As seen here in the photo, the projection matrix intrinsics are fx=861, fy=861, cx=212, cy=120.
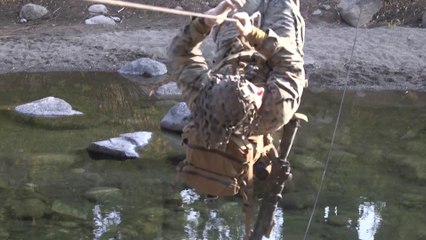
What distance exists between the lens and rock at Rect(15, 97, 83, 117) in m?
5.54

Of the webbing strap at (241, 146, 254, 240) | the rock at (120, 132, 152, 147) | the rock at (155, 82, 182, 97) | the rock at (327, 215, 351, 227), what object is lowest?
the rock at (155, 82, 182, 97)

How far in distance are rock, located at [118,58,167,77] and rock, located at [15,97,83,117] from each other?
1363 mm

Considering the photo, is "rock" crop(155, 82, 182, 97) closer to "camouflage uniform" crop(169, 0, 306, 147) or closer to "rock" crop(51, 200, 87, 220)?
"rock" crop(51, 200, 87, 220)

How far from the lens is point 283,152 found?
183 cm

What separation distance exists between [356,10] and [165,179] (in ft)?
15.7

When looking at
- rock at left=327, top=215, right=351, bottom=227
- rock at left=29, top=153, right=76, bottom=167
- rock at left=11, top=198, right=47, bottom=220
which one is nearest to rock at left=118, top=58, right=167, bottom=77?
rock at left=29, top=153, right=76, bottom=167

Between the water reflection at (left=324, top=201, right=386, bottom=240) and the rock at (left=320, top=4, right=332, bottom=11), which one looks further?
the rock at (left=320, top=4, right=332, bottom=11)

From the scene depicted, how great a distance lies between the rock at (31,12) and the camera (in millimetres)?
8664

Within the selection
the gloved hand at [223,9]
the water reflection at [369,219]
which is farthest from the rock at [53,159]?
the gloved hand at [223,9]

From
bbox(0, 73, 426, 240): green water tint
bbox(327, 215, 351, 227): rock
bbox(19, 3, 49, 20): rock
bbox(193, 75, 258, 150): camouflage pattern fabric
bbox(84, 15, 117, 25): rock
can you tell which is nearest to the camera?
bbox(193, 75, 258, 150): camouflage pattern fabric

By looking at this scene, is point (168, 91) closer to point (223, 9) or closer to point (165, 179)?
point (165, 179)

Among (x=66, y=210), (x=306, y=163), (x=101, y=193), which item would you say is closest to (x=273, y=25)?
(x=66, y=210)

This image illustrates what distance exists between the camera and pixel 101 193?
4.17 m

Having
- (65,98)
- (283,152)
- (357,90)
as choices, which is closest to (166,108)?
(65,98)
